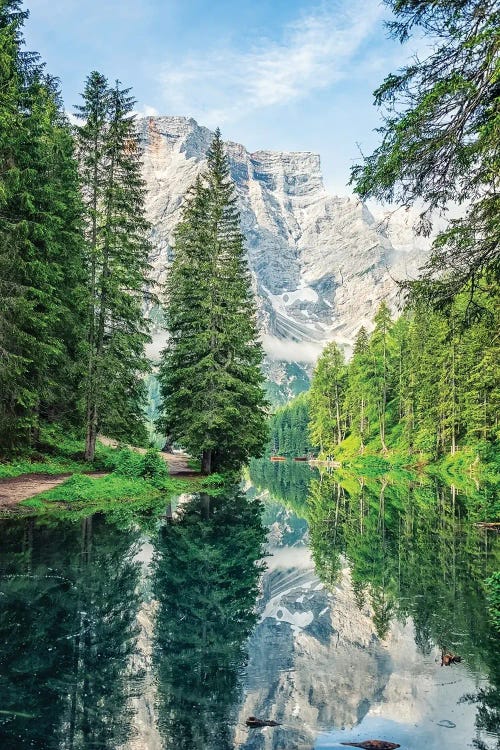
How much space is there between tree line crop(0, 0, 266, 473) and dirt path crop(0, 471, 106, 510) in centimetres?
207

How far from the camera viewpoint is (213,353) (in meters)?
28.1

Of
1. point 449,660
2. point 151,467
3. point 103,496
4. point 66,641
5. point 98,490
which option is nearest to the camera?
point 449,660

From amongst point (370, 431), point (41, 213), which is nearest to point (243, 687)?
point (41, 213)

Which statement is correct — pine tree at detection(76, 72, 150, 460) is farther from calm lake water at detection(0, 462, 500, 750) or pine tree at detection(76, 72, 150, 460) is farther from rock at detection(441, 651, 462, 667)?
rock at detection(441, 651, 462, 667)

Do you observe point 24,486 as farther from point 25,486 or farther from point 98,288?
point 98,288

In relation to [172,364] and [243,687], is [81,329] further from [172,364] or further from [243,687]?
[243,687]

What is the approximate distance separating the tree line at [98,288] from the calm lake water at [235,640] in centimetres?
990

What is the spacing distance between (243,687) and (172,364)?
2469cm

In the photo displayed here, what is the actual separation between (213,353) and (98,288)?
6.67 meters

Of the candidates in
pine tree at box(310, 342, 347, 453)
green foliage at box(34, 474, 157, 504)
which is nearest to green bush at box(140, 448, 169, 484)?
green foliage at box(34, 474, 157, 504)

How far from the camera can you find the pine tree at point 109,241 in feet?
83.3

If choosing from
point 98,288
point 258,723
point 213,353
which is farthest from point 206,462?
point 258,723

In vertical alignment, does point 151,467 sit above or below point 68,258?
below

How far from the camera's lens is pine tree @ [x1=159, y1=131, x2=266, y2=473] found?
→ 90.4 ft
